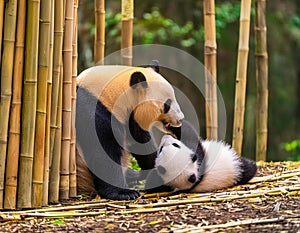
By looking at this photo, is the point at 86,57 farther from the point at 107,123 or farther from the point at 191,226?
the point at 191,226

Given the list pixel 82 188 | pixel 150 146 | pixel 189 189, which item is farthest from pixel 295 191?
pixel 82 188

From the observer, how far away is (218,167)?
5.59m

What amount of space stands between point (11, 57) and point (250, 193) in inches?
73.0

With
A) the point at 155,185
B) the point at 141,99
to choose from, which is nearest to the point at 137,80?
the point at 141,99

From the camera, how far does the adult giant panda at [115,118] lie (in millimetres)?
5145

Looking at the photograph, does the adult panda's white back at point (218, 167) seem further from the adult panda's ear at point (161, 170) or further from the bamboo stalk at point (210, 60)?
the bamboo stalk at point (210, 60)

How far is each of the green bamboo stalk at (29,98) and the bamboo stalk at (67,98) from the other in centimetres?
38

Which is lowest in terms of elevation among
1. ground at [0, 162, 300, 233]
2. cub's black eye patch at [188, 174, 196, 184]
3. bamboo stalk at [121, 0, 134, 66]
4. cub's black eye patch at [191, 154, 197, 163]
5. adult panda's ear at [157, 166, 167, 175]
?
ground at [0, 162, 300, 233]

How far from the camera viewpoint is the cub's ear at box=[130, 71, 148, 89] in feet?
17.1

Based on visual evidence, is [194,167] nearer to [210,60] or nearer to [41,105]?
[210,60]

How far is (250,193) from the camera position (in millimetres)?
4863

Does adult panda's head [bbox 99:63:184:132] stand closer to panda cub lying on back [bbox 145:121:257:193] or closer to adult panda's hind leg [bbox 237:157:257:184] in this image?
panda cub lying on back [bbox 145:121:257:193]

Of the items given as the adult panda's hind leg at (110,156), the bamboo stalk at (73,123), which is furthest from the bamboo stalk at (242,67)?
the bamboo stalk at (73,123)

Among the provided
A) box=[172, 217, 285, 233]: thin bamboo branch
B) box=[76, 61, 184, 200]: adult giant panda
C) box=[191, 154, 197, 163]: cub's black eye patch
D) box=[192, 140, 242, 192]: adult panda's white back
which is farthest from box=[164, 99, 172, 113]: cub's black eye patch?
box=[172, 217, 285, 233]: thin bamboo branch
